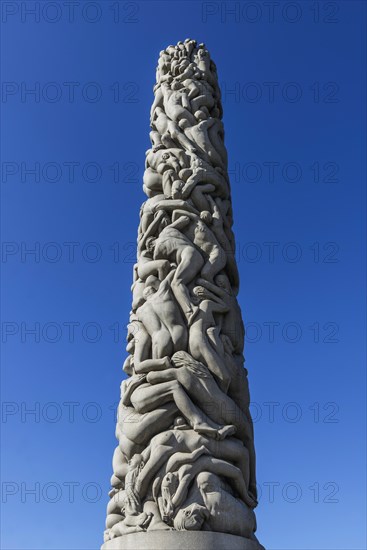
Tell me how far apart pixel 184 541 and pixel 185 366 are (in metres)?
1.96

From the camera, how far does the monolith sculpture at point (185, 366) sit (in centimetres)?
679

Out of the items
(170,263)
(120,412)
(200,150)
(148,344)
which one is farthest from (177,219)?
(120,412)

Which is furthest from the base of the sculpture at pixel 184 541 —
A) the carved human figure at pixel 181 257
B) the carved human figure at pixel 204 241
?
the carved human figure at pixel 204 241

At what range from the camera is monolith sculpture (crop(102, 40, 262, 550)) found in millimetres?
6789

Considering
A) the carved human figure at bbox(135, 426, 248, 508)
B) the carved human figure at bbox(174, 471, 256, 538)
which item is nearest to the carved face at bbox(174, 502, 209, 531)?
the carved human figure at bbox(174, 471, 256, 538)

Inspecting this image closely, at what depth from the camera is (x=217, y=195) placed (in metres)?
9.55

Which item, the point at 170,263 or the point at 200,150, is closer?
the point at 170,263

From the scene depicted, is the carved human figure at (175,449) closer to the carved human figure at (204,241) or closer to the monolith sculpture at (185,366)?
the monolith sculpture at (185,366)

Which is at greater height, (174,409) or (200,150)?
(200,150)

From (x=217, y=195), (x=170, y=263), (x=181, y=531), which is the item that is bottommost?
(x=181, y=531)

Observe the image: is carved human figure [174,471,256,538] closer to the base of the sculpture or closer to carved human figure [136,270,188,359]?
the base of the sculpture

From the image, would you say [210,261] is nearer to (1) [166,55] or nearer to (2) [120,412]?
(2) [120,412]

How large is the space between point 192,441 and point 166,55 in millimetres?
6910

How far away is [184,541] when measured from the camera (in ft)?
21.2
